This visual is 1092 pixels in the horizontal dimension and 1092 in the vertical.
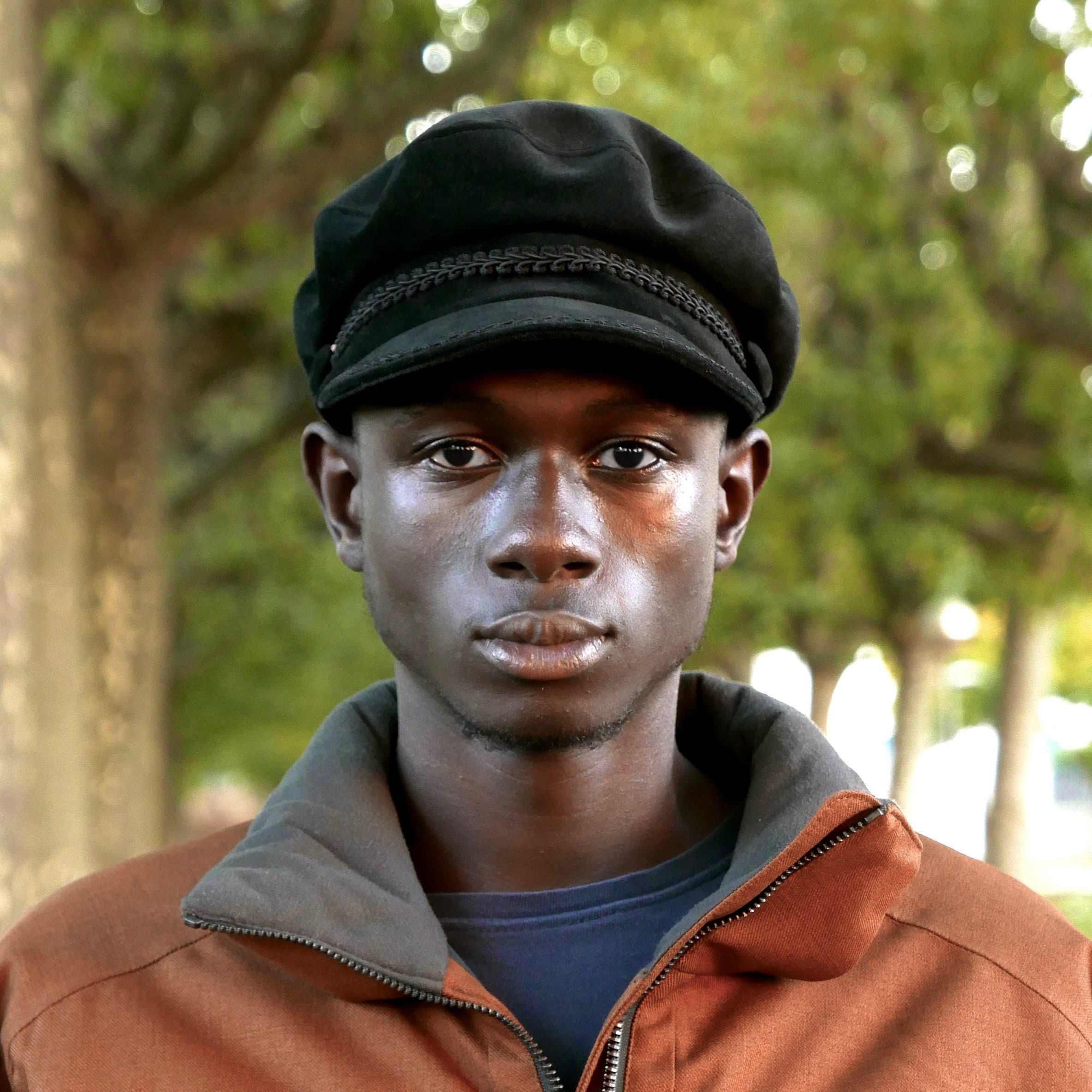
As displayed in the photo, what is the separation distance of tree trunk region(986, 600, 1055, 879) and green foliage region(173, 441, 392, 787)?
6.36 meters

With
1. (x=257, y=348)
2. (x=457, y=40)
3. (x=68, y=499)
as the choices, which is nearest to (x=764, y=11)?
(x=457, y=40)

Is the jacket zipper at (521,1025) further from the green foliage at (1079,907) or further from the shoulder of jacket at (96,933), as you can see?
the green foliage at (1079,907)

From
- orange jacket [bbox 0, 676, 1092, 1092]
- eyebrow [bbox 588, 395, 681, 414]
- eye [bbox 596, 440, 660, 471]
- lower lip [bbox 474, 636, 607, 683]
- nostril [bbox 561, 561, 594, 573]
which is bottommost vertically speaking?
orange jacket [bbox 0, 676, 1092, 1092]

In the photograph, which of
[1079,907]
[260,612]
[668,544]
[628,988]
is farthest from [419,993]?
[260,612]

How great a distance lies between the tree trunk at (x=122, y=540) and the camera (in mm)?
9367

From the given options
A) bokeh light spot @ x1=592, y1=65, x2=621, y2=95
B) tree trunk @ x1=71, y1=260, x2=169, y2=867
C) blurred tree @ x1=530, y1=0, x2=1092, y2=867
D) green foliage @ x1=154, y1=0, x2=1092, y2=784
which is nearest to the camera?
green foliage @ x1=154, y1=0, x2=1092, y2=784

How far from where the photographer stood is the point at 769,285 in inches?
98.3

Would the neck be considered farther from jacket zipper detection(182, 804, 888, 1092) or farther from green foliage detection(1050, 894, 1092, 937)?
green foliage detection(1050, 894, 1092, 937)

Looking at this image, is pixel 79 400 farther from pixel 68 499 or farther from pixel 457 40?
pixel 457 40

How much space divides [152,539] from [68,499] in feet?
7.32

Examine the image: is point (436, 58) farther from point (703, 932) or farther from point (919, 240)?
point (703, 932)

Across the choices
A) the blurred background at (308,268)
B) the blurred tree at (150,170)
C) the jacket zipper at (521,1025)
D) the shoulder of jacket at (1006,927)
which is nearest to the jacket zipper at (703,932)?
the jacket zipper at (521,1025)

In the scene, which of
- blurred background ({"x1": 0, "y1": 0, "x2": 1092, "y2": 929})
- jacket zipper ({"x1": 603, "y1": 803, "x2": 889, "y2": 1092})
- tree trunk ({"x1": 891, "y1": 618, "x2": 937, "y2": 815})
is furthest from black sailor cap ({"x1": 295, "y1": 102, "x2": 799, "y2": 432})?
tree trunk ({"x1": 891, "y1": 618, "x2": 937, "y2": 815})

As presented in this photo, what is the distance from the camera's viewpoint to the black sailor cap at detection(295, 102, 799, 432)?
229 cm
